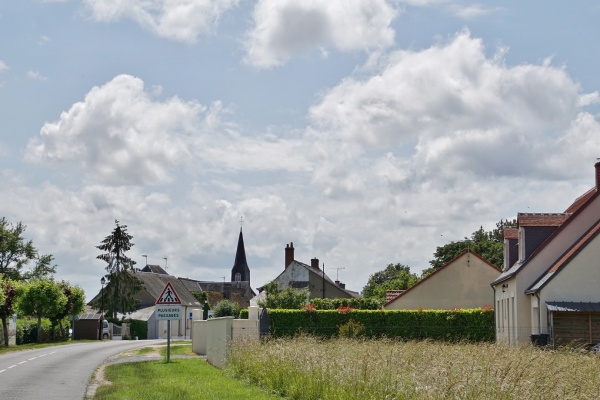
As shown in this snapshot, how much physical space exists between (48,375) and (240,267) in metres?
124

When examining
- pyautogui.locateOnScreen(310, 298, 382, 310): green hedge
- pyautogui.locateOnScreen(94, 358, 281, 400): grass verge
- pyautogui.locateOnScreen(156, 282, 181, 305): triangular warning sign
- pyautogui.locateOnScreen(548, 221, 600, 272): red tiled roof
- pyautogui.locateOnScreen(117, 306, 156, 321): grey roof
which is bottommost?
pyautogui.locateOnScreen(117, 306, 156, 321): grey roof

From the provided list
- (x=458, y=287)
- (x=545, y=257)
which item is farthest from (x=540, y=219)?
(x=458, y=287)

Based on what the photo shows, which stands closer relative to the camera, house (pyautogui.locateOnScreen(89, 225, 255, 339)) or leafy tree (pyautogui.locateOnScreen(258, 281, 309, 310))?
leafy tree (pyautogui.locateOnScreen(258, 281, 309, 310))

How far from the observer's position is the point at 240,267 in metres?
148

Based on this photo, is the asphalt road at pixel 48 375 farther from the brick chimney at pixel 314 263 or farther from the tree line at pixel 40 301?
the brick chimney at pixel 314 263

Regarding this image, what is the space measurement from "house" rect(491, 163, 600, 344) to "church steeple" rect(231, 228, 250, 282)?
105 metres

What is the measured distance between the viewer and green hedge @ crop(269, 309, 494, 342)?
1670 inches

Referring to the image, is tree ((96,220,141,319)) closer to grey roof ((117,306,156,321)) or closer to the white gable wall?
grey roof ((117,306,156,321))

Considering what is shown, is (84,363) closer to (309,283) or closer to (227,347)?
(227,347)

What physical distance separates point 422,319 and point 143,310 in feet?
176

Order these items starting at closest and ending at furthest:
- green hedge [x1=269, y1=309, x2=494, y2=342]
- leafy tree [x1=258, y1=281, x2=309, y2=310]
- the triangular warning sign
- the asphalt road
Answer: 1. the asphalt road
2. the triangular warning sign
3. green hedge [x1=269, y1=309, x2=494, y2=342]
4. leafy tree [x1=258, y1=281, x2=309, y2=310]

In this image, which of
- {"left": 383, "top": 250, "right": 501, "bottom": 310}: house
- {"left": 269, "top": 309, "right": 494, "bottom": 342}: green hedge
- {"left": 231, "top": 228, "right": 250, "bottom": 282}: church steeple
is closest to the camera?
{"left": 269, "top": 309, "right": 494, "bottom": 342}: green hedge

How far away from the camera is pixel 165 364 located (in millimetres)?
28438

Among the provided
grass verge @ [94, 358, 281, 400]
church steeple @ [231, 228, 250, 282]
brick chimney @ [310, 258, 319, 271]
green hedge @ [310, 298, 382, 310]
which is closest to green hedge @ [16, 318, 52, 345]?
green hedge @ [310, 298, 382, 310]
